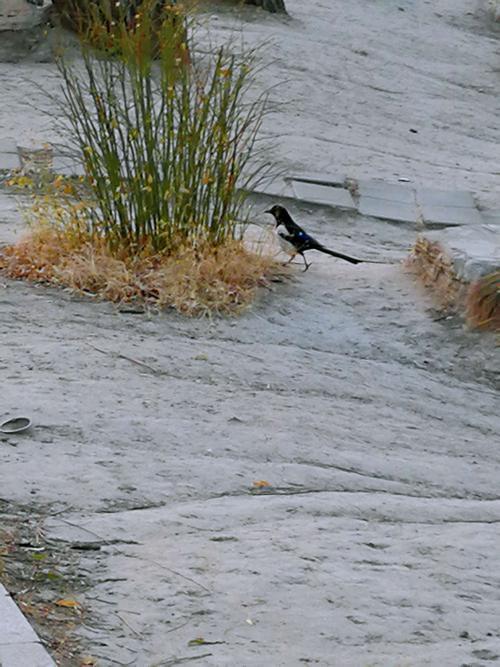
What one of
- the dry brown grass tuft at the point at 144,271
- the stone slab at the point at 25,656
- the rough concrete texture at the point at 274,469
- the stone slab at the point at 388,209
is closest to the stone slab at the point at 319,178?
the stone slab at the point at 388,209

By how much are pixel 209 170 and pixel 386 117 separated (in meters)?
4.11

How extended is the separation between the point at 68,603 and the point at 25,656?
390mm

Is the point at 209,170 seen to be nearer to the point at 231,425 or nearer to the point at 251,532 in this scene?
the point at 231,425

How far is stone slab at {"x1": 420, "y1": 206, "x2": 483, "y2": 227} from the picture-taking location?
7414 millimetres

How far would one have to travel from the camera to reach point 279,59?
31.9 ft

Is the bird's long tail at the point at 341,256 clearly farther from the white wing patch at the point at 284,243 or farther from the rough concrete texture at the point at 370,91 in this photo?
the rough concrete texture at the point at 370,91

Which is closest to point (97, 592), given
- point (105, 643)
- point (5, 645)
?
point (105, 643)

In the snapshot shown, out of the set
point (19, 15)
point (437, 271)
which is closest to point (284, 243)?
point (437, 271)

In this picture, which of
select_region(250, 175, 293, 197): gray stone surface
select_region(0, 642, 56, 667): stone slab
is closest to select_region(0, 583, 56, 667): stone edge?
select_region(0, 642, 56, 667): stone slab

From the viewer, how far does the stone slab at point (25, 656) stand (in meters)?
2.46

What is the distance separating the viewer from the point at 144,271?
5332 millimetres

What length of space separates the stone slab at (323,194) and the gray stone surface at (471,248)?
146 cm

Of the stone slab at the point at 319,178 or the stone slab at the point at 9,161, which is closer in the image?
the stone slab at the point at 9,161

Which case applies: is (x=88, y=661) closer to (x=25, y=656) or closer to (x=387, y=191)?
(x=25, y=656)
